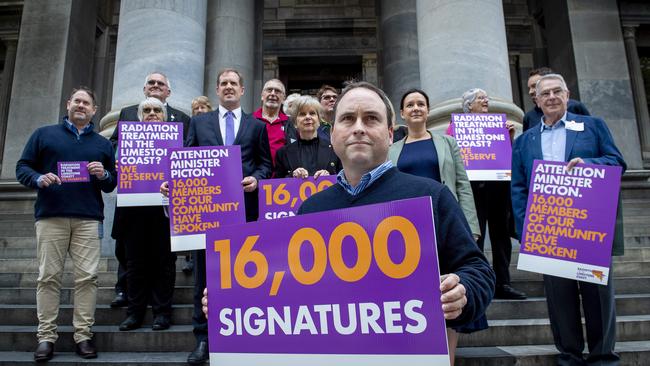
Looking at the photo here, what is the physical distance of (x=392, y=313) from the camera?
1765mm

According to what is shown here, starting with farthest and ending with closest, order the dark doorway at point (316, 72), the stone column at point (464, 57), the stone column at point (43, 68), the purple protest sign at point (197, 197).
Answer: the dark doorway at point (316, 72) < the stone column at point (43, 68) < the stone column at point (464, 57) < the purple protest sign at point (197, 197)

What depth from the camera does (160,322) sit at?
464cm

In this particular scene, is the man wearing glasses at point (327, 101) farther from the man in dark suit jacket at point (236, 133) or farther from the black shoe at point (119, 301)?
the black shoe at point (119, 301)

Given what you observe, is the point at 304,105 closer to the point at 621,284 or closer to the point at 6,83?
the point at 621,284

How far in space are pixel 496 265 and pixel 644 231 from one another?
6120mm

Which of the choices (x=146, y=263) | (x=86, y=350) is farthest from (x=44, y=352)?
(x=146, y=263)

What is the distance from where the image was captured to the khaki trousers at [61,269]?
14.2ft

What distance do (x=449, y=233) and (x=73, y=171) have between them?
12.9 ft

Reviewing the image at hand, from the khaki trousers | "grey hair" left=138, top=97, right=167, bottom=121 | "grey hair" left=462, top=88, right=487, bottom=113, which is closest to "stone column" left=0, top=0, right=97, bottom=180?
"grey hair" left=138, top=97, right=167, bottom=121

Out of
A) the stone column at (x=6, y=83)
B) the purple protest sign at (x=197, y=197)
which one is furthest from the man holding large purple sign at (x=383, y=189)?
the stone column at (x=6, y=83)

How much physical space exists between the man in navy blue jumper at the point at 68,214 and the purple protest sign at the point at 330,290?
Result: 2.87 metres

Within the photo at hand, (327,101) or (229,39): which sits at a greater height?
(229,39)

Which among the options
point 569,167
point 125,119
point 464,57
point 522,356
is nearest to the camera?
point 569,167

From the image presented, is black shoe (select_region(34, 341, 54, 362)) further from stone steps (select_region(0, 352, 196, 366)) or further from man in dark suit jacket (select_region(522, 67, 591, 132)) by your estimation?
man in dark suit jacket (select_region(522, 67, 591, 132))
